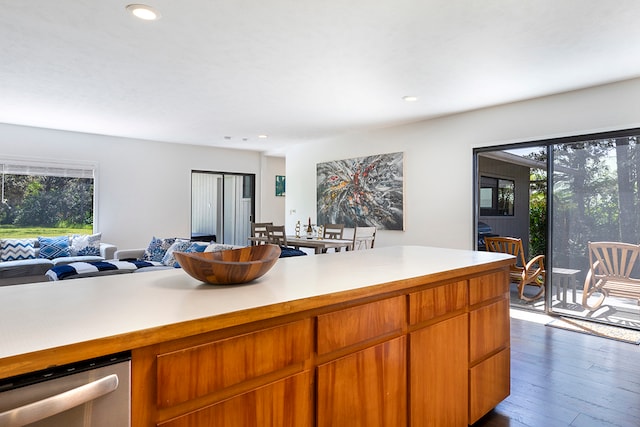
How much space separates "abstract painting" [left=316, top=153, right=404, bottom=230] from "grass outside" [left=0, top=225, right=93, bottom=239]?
410 centimetres

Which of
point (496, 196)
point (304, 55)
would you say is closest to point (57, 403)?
point (304, 55)

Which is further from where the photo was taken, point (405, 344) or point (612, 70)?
point (612, 70)

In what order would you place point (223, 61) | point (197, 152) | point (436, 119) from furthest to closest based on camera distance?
point (197, 152), point (436, 119), point (223, 61)

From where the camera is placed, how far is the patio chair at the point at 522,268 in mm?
4316

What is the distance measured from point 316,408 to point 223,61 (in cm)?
295

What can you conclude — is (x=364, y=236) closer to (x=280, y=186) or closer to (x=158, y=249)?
(x=158, y=249)

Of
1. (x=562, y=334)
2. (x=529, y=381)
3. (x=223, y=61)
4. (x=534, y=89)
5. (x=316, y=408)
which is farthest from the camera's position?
(x=534, y=89)

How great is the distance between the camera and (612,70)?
3383 mm

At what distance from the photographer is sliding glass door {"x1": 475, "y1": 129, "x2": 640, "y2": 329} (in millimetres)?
3721

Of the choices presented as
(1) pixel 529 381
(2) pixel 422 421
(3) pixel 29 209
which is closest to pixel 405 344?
(2) pixel 422 421

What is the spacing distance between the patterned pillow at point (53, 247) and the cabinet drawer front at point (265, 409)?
565 centimetres

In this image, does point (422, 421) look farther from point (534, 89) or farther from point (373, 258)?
point (534, 89)

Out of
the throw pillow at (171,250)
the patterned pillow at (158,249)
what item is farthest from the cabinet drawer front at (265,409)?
the patterned pillow at (158,249)

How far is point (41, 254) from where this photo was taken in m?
5.41
